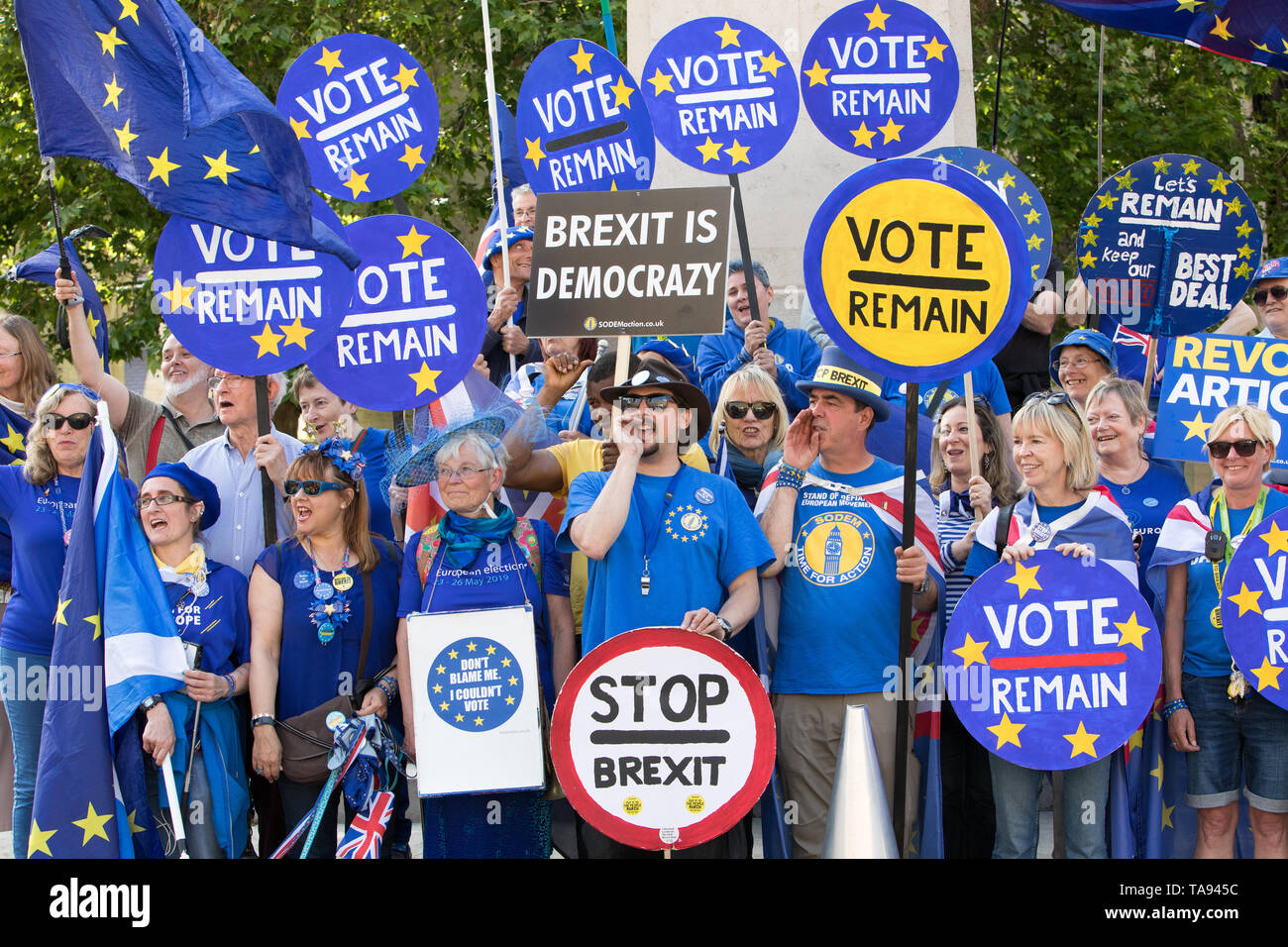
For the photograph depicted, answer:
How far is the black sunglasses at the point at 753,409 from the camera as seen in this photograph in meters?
6.01

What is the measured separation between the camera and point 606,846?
16.3 ft

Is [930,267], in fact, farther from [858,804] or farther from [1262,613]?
[858,804]

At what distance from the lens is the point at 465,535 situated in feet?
16.6

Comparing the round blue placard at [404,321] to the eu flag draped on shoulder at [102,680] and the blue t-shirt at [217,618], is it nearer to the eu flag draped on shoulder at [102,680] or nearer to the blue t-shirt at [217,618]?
the blue t-shirt at [217,618]

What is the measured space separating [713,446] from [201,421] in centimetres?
237

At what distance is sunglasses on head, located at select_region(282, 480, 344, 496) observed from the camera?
5215 mm

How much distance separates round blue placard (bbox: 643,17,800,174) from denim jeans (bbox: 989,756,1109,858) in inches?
124

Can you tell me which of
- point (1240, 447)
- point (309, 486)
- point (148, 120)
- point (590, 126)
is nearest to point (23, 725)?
point (309, 486)

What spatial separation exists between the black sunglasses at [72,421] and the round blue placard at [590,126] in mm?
2329

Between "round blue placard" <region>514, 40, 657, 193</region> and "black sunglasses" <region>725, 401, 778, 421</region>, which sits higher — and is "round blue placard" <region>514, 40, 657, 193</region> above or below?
above

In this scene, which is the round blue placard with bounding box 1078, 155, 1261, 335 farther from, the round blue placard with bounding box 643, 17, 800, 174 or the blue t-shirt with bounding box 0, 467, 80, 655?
the blue t-shirt with bounding box 0, 467, 80, 655

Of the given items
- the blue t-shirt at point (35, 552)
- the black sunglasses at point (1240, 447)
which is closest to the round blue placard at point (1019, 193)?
the black sunglasses at point (1240, 447)

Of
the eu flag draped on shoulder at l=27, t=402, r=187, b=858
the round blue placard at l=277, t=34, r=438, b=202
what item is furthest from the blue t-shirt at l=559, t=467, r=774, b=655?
the round blue placard at l=277, t=34, r=438, b=202

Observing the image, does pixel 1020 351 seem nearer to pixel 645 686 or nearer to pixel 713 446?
pixel 713 446
